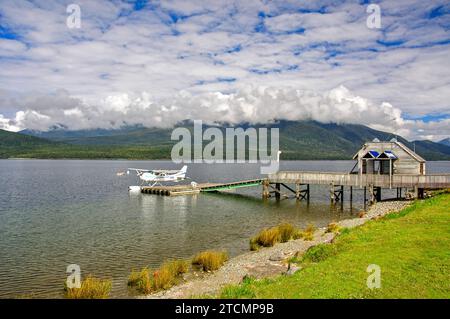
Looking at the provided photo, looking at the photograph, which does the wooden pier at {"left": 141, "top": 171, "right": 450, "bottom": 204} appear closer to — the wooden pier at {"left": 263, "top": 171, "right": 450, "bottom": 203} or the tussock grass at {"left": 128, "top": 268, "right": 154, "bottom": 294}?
the wooden pier at {"left": 263, "top": 171, "right": 450, "bottom": 203}

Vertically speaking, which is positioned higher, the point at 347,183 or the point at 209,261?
the point at 347,183

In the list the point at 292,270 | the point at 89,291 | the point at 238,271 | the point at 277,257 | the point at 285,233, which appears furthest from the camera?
the point at 285,233

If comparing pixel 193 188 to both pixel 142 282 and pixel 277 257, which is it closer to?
pixel 277 257

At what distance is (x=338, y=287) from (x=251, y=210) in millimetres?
40093

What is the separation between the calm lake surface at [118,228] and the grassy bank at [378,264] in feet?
34.4

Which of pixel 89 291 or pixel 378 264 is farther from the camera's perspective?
pixel 89 291

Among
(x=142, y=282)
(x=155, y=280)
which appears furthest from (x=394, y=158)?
(x=142, y=282)

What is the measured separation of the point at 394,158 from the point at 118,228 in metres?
38.9

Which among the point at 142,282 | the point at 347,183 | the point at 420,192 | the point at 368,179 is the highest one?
the point at 368,179

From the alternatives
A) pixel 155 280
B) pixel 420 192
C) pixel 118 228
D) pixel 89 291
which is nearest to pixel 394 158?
pixel 420 192

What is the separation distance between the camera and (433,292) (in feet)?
42.7

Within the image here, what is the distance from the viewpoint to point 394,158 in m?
51.2

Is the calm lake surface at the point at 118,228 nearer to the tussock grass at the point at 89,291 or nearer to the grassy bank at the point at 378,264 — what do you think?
the tussock grass at the point at 89,291

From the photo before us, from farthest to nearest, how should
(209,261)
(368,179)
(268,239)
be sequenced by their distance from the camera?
(368,179)
(268,239)
(209,261)
